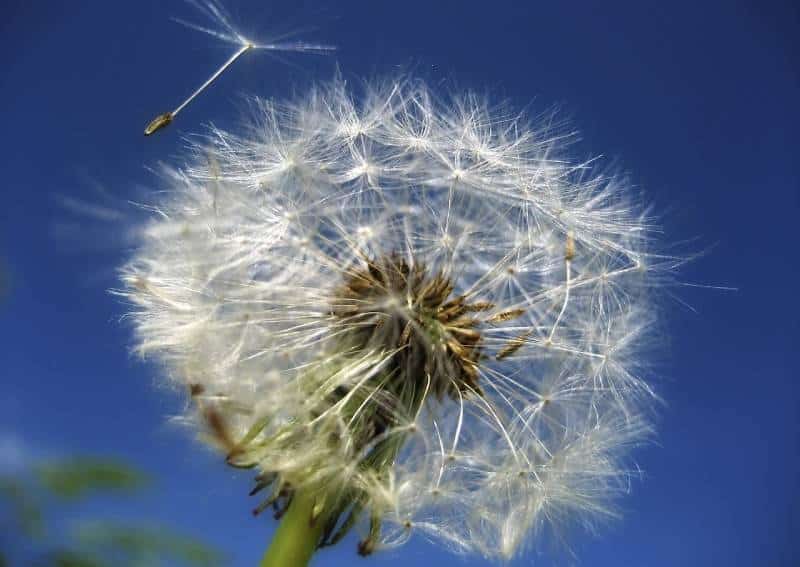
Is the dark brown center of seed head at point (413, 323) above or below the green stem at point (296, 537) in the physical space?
above

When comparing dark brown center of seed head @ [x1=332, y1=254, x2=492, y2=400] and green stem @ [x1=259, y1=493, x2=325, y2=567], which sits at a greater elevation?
dark brown center of seed head @ [x1=332, y1=254, x2=492, y2=400]

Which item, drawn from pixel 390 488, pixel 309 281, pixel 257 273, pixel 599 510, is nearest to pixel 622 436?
pixel 599 510

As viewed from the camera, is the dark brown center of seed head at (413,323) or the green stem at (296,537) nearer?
the green stem at (296,537)

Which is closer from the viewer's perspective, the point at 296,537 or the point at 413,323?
the point at 296,537

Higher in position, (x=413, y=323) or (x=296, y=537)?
(x=413, y=323)
